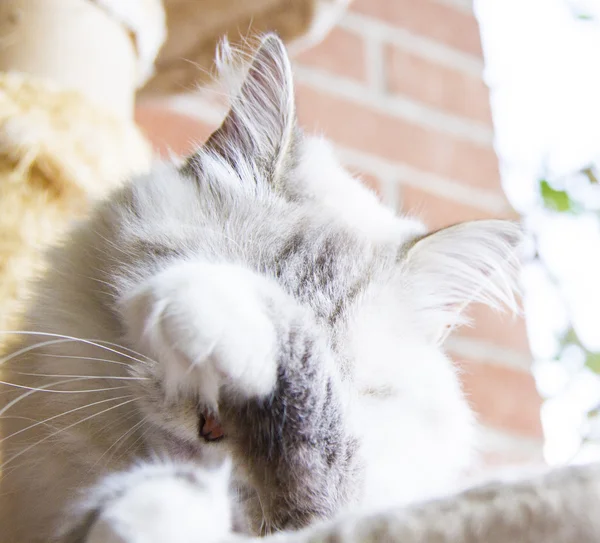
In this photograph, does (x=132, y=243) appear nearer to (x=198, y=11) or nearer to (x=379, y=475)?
(x=379, y=475)

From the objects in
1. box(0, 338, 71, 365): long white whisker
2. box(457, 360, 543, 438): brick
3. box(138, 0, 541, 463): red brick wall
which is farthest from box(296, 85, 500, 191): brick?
box(0, 338, 71, 365): long white whisker

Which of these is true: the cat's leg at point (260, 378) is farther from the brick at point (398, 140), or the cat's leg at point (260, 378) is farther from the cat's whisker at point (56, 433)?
the brick at point (398, 140)

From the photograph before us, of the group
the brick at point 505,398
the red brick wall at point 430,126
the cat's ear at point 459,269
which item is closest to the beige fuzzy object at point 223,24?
the red brick wall at point 430,126

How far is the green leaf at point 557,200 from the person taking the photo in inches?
51.3

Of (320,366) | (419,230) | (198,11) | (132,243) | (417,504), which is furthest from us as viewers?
(198,11)

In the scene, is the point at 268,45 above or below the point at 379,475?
above

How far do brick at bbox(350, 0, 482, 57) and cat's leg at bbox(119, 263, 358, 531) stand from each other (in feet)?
3.67

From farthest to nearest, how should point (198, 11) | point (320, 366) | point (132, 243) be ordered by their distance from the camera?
point (198, 11)
point (132, 243)
point (320, 366)

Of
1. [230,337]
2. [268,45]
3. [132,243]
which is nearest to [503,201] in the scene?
[268,45]

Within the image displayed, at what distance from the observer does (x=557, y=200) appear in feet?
4.28

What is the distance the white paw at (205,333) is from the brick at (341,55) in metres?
1.00

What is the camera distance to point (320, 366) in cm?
43

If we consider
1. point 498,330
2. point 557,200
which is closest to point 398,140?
point 557,200

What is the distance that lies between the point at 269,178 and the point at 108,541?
357 mm
